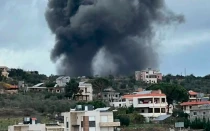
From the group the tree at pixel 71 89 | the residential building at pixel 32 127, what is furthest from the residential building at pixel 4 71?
the residential building at pixel 32 127

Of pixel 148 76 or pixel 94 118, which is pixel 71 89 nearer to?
pixel 148 76

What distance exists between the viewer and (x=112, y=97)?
69375 mm

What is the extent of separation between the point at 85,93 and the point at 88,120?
36615 millimetres

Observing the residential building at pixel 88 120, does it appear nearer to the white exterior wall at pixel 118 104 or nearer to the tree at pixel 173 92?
the tree at pixel 173 92

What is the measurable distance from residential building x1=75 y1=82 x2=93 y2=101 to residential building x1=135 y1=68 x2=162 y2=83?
23.6 metres

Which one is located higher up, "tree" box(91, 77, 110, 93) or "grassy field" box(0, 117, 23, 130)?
"tree" box(91, 77, 110, 93)

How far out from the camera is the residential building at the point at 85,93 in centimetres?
6488

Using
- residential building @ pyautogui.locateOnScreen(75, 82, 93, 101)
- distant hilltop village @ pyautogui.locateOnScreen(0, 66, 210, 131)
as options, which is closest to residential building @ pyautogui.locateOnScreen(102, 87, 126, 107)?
distant hilltop village @ pyautogui.locateOnScreen(0, 66, 210, 131)

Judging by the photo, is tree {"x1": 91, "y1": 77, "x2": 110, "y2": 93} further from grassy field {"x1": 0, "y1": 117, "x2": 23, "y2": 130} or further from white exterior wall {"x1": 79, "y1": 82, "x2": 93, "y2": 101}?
grassy field {"x1": 0, "y1": 117, "x2": 23, "y2": 130}

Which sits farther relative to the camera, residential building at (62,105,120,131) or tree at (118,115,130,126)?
tree at (118,115,130,126)

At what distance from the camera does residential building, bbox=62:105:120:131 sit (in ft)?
96.6

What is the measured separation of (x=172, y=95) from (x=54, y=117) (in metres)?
13.9

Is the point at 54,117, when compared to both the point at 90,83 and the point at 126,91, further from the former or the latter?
the point at 126,91

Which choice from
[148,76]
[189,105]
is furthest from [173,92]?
[148,76]
